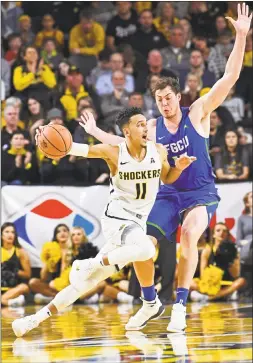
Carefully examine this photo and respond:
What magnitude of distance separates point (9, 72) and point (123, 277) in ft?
15.1

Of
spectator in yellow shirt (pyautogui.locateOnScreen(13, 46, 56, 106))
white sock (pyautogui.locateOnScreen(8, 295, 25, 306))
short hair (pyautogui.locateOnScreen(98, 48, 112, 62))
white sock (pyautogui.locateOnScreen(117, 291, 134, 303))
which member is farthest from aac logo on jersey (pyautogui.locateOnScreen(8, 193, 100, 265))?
short hair (pyautogui.locateOnScreen(98, 48, 112, 62))

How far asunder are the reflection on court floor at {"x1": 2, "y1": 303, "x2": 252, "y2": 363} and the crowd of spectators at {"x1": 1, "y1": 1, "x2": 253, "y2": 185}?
2.81 m

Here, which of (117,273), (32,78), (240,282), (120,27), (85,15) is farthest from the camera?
(120,27)

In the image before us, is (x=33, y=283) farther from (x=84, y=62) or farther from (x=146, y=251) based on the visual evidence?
(x=84, y=62)

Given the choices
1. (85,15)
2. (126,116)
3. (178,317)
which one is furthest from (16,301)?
(85,15)

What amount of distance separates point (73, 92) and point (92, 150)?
7.60m

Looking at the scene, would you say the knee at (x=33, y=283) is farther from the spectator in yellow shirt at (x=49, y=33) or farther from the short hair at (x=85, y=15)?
the short hair at (x=85, y=15)

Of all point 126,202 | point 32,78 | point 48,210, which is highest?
point 32,78

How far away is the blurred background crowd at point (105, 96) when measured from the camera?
13.2 metres

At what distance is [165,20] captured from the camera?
18109mm

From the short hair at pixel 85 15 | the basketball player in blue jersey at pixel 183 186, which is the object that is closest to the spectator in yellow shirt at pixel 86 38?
the short hair at pixel 85 15

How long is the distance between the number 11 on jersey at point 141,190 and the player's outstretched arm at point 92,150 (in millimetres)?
362

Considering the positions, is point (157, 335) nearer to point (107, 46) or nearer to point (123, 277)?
point (123, 277)

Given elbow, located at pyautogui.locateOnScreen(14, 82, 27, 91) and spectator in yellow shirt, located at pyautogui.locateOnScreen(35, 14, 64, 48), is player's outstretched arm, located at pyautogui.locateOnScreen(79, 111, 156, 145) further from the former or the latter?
spectator in yellow shirt, located at pyautogui.locateOnScreen(35, 14, 64, 48)
